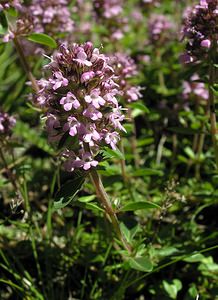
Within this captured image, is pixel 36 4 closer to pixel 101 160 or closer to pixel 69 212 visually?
pixel 69 212

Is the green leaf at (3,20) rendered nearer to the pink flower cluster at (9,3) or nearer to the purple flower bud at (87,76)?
the pink flower cluster at (9,3)

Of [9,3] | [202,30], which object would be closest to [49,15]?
[9,3]

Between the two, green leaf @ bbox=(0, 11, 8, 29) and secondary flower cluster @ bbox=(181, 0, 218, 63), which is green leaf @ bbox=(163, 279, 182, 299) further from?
green leaf @ bbox=(0, 11, 8, 29)

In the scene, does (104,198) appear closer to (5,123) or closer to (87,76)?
(87,76)

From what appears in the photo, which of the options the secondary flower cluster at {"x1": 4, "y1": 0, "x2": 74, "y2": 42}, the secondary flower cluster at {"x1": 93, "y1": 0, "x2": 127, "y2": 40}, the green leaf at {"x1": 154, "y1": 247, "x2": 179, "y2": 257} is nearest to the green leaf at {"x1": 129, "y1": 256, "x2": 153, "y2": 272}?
the green leaf at {"x1": 154, "y1": 247, "x2": 179, "y2": 257}

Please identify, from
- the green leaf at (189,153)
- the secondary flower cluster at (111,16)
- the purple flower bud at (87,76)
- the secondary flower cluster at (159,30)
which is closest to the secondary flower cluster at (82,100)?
the purple flower bud at (87,76)

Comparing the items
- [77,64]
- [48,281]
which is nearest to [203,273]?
[48,281]

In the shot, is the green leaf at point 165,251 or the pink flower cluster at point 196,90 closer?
the green leaf at point 165,251
